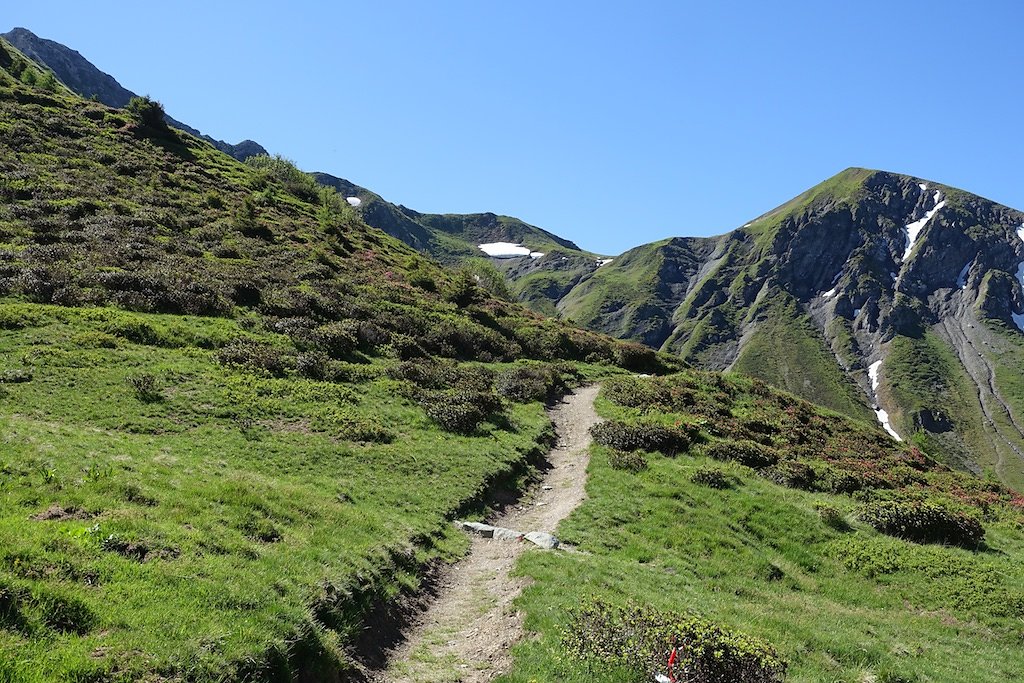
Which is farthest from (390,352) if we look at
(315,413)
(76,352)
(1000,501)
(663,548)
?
(1000,501)

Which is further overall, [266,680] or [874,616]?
[874,616]

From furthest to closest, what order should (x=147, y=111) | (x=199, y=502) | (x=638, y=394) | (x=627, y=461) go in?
(x=147, y=111) → (x=638, y=394) → (x=627, y=461) → (x=199, y=502)

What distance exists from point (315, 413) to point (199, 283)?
17.4 metres

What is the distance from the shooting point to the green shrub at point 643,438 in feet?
89.8

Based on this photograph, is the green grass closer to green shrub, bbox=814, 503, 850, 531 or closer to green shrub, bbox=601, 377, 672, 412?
green shrub, bbox=601, 377, 672, 412

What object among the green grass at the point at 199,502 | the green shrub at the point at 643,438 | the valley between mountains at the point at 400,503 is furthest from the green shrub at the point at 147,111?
the green shrub at the point at 643,438

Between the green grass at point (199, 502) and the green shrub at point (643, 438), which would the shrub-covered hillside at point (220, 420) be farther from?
the green shrub at point (643, 438)

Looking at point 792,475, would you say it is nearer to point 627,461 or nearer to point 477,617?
point 627,461

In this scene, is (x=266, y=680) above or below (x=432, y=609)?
above

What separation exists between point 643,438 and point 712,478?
4878 millimetres

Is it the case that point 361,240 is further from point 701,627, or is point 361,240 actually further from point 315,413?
Result: point 701,627

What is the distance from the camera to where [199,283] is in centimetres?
3453

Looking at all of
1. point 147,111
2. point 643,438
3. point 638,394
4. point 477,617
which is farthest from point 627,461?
point 147,111

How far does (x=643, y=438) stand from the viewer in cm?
2772
